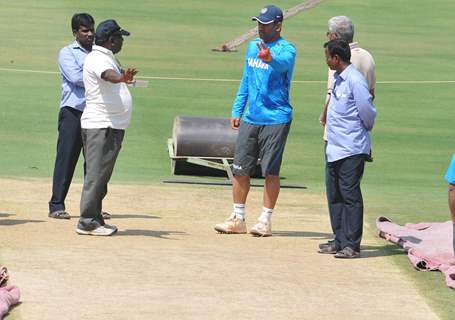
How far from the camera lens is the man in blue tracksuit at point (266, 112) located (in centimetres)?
1230

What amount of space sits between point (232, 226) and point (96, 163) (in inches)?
59.6

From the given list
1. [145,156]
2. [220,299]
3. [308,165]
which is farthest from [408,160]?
[220,299]

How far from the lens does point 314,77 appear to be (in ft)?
83.5

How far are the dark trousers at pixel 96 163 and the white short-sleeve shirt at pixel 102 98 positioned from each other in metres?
0.08

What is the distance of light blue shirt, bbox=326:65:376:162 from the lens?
11.5 meters

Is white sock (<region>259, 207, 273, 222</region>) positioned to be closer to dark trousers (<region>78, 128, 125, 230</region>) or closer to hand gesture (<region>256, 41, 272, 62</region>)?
hand gesture (<region>256, 41, 272, 62</region>)

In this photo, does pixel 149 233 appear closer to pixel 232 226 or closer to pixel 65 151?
pixel 232 226

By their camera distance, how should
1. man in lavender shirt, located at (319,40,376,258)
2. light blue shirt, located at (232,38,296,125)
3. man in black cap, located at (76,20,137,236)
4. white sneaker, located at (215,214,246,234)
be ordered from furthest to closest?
white sneaker, located at (215,214,246,234) < light blue shirt, located at (232,38,296,125) < man in black cap, located at (76,20,137,236) < man in lavender shirt, located at (319,40,376,258)

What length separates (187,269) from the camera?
1082cm

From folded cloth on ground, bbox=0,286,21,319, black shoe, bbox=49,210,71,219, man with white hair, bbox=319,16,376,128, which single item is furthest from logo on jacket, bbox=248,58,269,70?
folded cloth on ground, bbox=0,286,21,319

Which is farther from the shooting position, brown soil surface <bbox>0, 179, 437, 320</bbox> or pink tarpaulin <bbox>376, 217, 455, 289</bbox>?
pink tarpaulin <bbox>376, 217, 455, 289</bbox>

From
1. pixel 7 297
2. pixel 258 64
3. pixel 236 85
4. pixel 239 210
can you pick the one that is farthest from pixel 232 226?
pixel 236 85

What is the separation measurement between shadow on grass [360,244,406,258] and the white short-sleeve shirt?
251 centimetres

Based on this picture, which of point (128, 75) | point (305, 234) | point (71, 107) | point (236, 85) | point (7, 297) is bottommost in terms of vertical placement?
point (236, 85)
